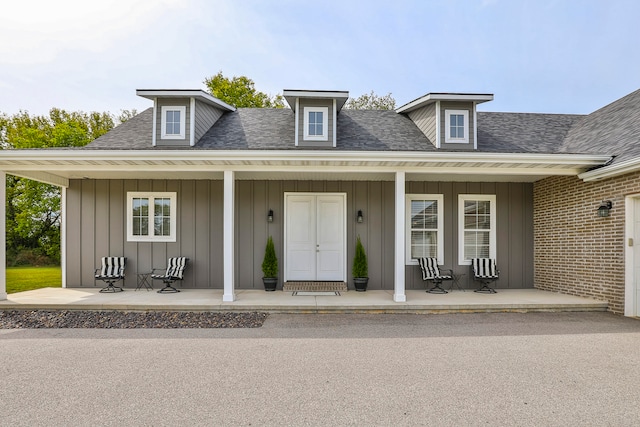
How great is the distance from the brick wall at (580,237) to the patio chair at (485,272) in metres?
1.25

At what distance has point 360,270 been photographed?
27.0 ft

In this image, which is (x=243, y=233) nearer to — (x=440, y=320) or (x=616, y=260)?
(x=440, y=320)

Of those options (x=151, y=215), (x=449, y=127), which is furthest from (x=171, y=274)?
(x=449, y=127)

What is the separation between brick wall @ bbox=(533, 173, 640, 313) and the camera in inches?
258

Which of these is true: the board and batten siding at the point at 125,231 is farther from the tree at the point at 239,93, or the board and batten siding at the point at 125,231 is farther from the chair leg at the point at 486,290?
the tree at the point at 239,93

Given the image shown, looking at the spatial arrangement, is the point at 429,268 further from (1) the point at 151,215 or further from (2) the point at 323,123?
(1) the point at 151,215

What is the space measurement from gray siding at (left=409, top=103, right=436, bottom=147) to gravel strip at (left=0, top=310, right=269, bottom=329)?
567 cm

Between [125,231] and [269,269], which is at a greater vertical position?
[125,231]

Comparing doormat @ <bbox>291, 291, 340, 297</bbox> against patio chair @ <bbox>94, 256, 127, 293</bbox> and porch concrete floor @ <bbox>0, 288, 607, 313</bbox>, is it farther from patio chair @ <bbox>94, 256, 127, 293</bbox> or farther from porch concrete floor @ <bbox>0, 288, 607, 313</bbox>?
patio chair @ <bbox>94, 256, 127, 293</bbox>

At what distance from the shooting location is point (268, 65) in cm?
1655

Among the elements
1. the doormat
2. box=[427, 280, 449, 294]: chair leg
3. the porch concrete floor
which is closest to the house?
box=[427, 280, 449, 294]: chair leg

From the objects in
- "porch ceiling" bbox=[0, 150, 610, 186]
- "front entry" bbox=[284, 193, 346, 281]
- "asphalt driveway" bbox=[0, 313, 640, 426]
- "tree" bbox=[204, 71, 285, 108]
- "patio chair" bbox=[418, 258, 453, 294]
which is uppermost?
"tree" bbox=[204, 71, 285, 108]

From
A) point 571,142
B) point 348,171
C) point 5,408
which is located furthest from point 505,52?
point 5,408

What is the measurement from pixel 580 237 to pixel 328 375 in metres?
6.36
